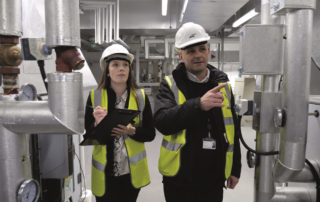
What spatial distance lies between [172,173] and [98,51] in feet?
25.8

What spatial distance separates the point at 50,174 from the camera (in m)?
1.20

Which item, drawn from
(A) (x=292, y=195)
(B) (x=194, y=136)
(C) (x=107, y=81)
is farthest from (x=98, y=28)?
(A) (x=292, y=195)

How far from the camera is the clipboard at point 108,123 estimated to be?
1021mm

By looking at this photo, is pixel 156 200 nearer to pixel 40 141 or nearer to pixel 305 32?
pixel 40 141

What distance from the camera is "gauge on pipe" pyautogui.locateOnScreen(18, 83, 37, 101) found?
82 centimetres

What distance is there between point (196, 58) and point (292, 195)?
77 cm

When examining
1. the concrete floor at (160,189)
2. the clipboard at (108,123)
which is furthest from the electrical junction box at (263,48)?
the concrete floor at (160,189)

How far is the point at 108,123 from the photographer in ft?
3.45

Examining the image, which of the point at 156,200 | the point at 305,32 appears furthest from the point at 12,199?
the point at 156,200

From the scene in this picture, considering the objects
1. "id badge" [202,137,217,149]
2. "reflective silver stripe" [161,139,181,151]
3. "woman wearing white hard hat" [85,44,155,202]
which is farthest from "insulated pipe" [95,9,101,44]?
Result: "id badge" [202,137,217,149]

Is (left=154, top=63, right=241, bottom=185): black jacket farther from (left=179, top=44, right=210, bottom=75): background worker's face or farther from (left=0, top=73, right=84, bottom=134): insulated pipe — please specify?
(left=0, top=73, right=84, bottom=134): insulated pipe

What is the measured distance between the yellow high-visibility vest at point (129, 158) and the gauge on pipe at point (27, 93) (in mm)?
462

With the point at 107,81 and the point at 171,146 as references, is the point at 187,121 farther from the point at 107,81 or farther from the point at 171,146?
the point at 107,81

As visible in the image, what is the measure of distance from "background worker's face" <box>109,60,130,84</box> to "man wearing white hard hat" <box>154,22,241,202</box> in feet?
0.91
